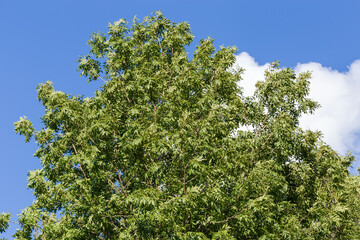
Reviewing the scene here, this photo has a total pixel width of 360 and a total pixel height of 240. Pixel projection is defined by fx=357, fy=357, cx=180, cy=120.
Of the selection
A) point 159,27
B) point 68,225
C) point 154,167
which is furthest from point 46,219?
point 159,27

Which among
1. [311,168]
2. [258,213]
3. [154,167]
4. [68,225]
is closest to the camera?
[154,167]

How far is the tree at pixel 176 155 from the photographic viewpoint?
13.4 metres

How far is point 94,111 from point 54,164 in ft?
13.1

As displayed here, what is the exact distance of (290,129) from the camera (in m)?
17.7

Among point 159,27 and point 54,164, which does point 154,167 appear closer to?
point 54,164

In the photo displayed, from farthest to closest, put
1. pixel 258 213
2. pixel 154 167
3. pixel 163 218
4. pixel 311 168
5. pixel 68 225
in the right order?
pixel 311 168 → pixel 68 225 → pixel 258 213 → pixel 154 167 → pixel 163 218

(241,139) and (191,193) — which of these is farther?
(241,139)

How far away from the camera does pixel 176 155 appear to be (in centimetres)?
1342

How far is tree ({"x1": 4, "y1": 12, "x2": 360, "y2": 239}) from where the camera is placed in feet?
43.9

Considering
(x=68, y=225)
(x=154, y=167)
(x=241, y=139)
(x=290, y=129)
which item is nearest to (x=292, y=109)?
(x=290, y=129)

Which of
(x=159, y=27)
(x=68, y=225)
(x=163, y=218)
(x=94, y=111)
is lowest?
(x=163, y=218)

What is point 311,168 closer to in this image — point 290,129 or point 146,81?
point 290,129

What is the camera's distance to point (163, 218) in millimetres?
11961

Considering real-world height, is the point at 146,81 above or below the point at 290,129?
above
